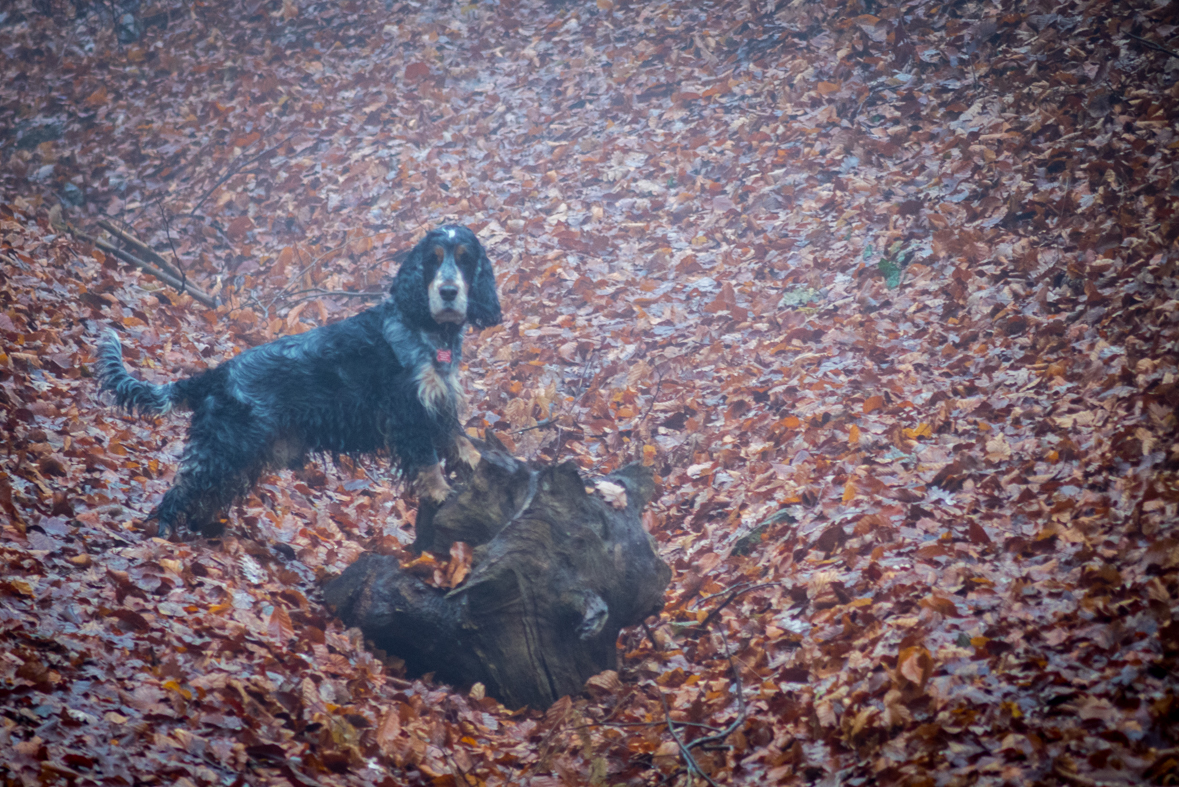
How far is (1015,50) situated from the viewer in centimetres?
842

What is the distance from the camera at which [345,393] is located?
5.60 m

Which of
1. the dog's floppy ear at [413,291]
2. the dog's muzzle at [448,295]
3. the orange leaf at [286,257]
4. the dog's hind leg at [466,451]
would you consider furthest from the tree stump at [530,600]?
the orange leaf at [286,257]

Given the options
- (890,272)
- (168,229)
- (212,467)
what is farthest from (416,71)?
(212,467)

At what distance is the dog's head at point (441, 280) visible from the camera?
5.48 meters

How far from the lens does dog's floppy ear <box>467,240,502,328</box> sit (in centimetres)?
592

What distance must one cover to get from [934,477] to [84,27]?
15408 mm

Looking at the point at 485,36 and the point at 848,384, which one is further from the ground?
the point at 485,36

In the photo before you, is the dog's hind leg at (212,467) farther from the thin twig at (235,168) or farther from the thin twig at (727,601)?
the thin twig at (235,168)

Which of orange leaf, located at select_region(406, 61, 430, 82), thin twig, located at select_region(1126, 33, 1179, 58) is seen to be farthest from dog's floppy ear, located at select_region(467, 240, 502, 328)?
orange leaf, located at select_region(406, 61, 430, 82)

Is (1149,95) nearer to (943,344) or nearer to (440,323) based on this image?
(943,344)

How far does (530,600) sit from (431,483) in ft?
4.68

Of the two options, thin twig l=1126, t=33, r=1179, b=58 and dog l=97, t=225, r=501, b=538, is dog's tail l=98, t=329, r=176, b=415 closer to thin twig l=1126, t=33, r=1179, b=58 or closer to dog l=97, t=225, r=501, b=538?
dog l=97, t=225, r=501, b=538

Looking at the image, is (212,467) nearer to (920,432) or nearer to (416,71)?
(920,432)

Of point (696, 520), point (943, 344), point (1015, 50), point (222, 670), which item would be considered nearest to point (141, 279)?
point (222, 670)
